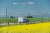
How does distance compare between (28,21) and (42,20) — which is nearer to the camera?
(28,21)

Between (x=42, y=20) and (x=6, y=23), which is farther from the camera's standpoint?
(x=42, y=20)

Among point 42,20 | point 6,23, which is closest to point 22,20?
point 42,20

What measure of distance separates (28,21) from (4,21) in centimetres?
504

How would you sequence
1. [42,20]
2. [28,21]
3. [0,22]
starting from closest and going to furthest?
[0,22] → [28,21] → [42,20]

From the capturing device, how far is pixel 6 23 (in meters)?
→ 11.3

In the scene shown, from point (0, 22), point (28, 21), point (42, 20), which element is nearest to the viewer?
point (0, 22)

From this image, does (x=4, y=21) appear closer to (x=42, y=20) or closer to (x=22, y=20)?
(x=22, y=20)

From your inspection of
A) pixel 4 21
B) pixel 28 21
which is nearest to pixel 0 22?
pixel 4 21

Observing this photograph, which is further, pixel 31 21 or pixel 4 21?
pixel 31 21

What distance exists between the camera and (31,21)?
51.9 feet

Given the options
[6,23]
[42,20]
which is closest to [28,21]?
[42,20]

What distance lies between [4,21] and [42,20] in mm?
7411

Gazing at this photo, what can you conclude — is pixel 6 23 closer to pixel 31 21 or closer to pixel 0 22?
pixel 0 22

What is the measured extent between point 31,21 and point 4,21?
5.87 metres
